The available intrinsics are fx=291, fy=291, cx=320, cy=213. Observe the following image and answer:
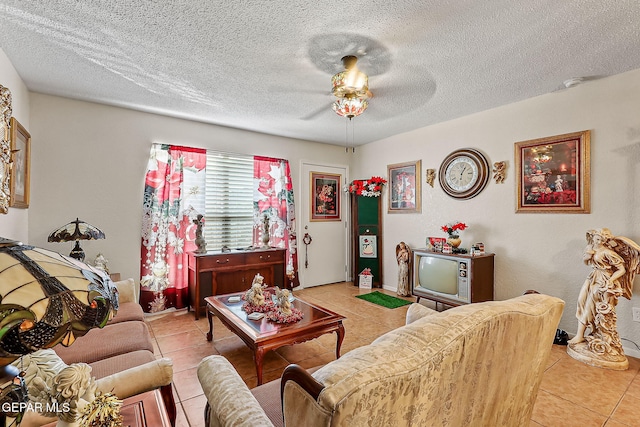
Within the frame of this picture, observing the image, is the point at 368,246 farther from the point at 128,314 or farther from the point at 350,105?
the point at 128,314

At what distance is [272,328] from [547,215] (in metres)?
3.04

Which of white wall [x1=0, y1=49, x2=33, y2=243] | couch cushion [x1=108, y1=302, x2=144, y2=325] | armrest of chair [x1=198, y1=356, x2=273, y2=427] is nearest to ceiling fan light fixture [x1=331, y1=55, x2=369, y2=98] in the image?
armrest of chair [x1=198, y1=356, x2=273, y2=427]

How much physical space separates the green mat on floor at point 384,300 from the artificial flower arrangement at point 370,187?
161 centimetres

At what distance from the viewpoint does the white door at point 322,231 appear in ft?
16.4

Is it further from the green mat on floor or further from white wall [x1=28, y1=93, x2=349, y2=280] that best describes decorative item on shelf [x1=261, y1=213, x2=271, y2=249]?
the green mat on floor

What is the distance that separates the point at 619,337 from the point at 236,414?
3.31 metres

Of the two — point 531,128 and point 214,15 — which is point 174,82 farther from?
point 531,128

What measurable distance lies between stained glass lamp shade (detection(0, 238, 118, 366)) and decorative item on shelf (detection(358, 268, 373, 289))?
451 centimetres

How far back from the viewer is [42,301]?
483 millimetres

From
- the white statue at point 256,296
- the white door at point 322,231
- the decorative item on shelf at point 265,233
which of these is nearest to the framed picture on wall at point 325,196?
the white door at point 322,231

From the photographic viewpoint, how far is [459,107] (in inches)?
136

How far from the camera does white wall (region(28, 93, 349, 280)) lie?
10.00ft

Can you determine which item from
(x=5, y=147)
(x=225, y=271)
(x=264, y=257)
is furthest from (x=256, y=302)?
(x=5, y=147)

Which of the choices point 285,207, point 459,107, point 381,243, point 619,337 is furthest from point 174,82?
point 619,337
